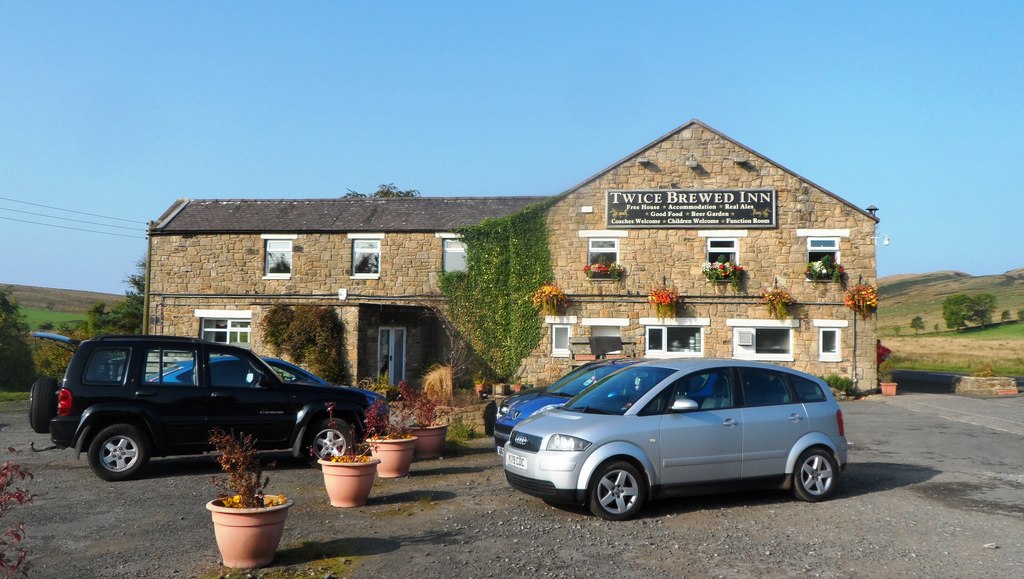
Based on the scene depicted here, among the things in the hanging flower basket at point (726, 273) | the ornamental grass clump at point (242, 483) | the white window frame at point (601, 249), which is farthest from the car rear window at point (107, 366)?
the hanging flower basket at point (726, 273)

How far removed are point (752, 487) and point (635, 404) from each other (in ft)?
5.43

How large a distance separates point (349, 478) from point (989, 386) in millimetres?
24353

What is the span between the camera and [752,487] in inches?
345

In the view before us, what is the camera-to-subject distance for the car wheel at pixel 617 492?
26.4 feet

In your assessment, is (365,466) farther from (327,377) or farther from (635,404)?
(327,377)

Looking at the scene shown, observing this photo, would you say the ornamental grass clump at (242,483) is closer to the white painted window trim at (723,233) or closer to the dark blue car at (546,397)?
the dark blue car at (546,397)

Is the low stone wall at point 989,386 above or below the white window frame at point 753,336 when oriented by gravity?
below

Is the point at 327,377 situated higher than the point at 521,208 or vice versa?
the point at 521,208

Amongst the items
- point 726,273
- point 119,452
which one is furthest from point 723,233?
point 119,452

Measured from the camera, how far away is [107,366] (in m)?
10.4

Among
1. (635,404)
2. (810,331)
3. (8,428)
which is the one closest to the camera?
(635,404)

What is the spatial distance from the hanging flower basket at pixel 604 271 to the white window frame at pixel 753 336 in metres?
3.67

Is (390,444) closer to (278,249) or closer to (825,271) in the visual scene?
(825,271)

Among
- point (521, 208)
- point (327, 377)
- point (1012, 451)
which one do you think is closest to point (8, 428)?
point (327, 377)
